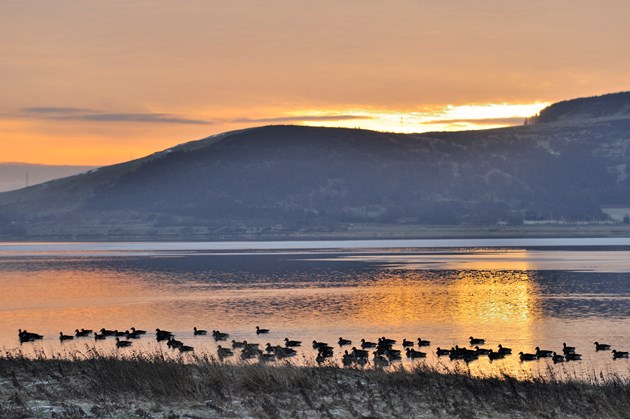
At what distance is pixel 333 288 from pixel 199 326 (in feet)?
131

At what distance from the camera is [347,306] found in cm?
8606

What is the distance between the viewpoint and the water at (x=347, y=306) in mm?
59375

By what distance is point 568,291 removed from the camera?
10069 cm

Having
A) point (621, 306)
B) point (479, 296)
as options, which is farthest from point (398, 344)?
point (479, 296)

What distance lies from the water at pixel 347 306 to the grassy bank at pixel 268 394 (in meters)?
10.5

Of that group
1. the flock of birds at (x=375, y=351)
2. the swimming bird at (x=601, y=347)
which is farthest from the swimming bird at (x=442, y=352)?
the swimming bird at (x=601, y=347)

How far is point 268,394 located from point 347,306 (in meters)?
57.7

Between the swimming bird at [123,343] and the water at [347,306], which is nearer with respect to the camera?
the swimming bird at [123,343]

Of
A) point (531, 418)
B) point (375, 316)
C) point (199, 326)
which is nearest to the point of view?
point (531, 418)

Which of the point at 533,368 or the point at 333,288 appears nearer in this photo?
the point at 533,368

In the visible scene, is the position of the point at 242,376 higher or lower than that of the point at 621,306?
higher

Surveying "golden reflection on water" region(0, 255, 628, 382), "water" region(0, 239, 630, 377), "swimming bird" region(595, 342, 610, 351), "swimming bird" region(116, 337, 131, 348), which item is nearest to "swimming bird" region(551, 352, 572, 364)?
"golden reflection on water" region(0, 255, 628, 382)

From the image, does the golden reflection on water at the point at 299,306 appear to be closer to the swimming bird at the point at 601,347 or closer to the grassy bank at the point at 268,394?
the swimming bird at the point at 601,347

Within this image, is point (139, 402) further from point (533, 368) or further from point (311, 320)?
point (311, 320)
